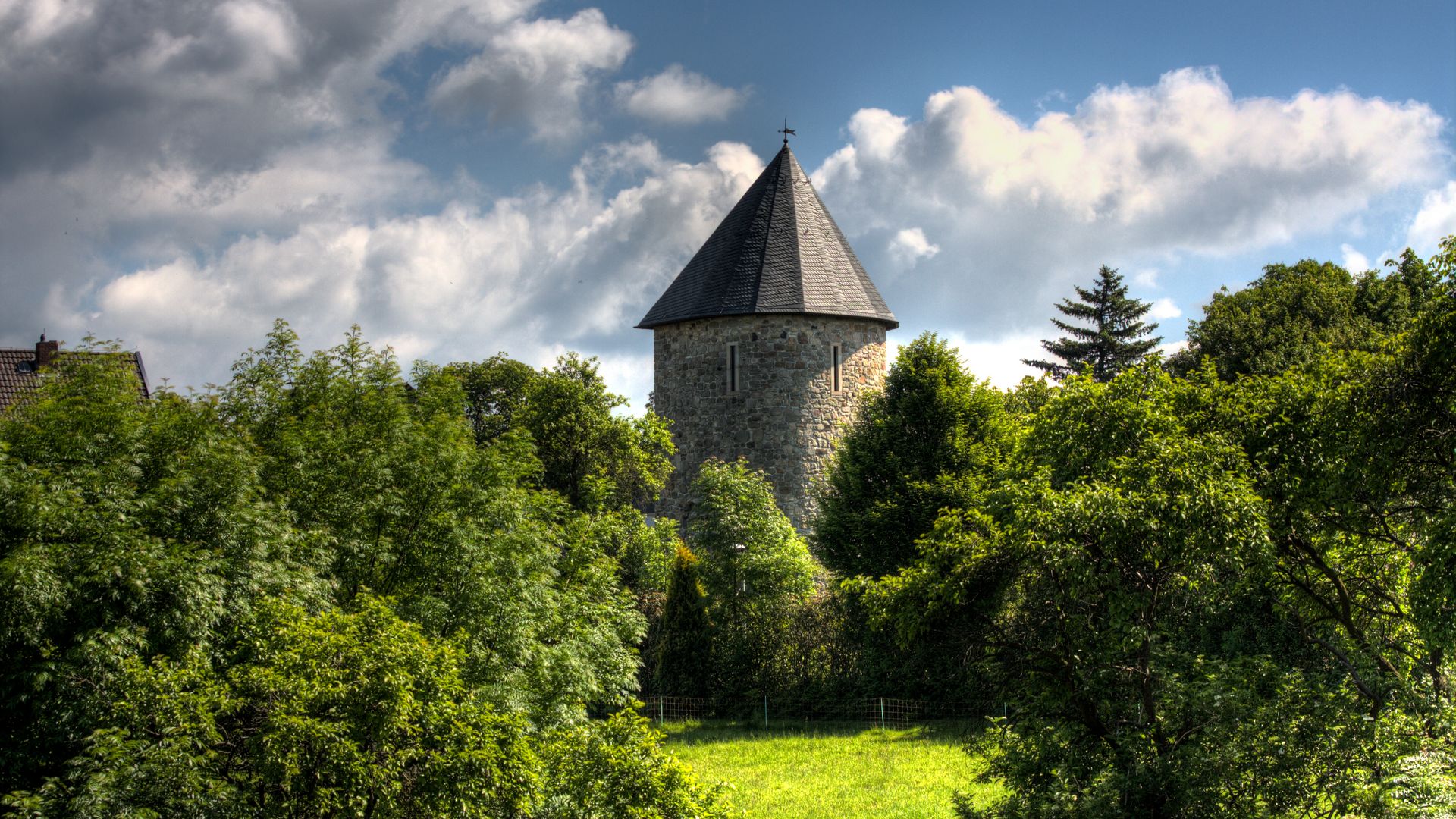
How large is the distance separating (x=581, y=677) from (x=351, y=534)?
3820mm

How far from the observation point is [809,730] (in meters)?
22.8

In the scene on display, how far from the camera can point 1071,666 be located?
11.8 meters

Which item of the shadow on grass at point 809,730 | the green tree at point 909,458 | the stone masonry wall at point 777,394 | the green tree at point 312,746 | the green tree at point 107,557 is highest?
the stone masonry wall at point 777,394

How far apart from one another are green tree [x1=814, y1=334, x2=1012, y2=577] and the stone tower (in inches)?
232

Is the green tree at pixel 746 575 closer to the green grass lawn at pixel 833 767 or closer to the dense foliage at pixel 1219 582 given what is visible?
the green grass lawn at pixel 833 767

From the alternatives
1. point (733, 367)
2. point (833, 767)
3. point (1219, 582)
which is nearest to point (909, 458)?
point (833, 767)

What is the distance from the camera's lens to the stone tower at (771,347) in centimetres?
3334

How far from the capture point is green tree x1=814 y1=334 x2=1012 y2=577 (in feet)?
82.0

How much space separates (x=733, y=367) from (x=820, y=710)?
12.4 meters

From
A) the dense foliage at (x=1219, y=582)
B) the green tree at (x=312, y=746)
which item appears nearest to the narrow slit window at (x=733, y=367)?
the dense foliage at (x=1219, y=582)

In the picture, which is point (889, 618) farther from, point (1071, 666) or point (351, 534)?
point (351, 534)

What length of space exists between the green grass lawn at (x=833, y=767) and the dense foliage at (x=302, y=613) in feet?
8.78

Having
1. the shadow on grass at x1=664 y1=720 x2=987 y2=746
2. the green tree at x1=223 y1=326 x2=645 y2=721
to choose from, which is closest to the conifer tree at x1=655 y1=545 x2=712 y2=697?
the shadow on grass at x1=664 y1=720 x2=987 y2=746

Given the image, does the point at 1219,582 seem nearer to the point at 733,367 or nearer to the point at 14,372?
the point at 733,367
